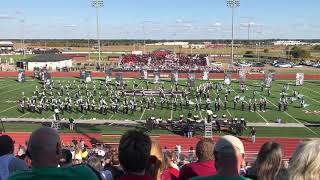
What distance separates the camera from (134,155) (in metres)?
3.14

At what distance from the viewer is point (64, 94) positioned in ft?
121

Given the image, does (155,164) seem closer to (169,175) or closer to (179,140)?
(169,175)

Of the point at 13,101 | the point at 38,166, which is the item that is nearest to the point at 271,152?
the point at 38,166

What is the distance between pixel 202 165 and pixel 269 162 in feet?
2.38

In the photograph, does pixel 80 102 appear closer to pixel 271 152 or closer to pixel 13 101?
pixel 13 101

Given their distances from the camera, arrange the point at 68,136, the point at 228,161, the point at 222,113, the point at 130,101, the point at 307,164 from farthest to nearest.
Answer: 1. the point at 130,101
2. the point at 222,113
3. the point at 68,136
4. the point at 228,161
5. the point at 307,164

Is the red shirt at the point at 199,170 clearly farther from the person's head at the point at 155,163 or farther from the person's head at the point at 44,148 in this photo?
the person's head at the point at 44,148

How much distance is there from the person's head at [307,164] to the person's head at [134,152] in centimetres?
97

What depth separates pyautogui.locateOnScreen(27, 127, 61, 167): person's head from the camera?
113 inches

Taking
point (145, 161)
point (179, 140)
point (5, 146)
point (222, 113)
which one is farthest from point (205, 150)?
point (222, 113)

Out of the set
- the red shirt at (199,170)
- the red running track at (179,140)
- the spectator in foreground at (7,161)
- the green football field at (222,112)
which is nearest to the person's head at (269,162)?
the red shirt at (199,170)

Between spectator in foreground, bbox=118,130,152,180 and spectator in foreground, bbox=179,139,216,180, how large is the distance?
138 centimetres

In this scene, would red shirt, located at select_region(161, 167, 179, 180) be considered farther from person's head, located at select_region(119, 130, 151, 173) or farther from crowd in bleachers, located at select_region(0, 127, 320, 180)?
person's head, located at select_region(119, 130, 151, 173)

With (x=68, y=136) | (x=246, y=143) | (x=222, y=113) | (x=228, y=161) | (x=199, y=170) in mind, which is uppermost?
(x=228, y=161)
